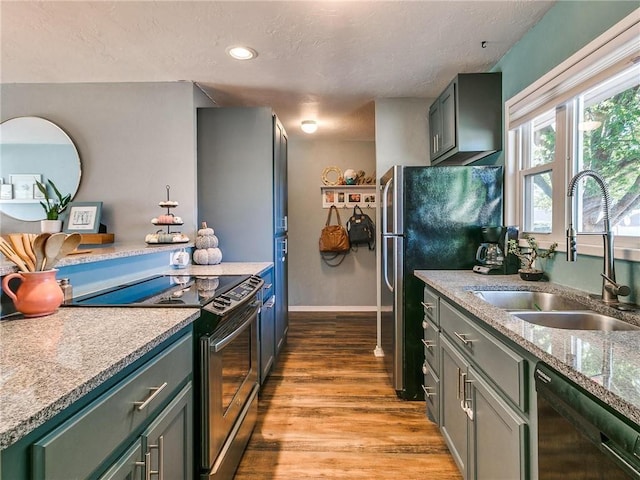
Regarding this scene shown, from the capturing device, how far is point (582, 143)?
1.71 m

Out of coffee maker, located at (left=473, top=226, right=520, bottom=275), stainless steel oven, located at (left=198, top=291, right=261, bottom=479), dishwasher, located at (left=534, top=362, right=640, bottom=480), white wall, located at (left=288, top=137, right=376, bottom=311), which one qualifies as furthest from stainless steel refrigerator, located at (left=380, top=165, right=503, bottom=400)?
white wall, located at (left=288, top=137, right=376, bottom=311)

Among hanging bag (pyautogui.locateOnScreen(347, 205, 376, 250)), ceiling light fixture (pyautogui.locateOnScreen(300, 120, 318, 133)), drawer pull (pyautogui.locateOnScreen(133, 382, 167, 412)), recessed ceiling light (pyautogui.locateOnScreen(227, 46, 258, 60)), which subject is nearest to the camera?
drawer pull (pyautogui.locateOnScreen(133, 382, 167, 412))

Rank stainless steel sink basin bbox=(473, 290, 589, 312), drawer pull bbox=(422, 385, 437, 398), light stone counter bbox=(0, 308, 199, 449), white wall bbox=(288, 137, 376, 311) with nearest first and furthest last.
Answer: light stone counter bbox=(0, 308, 199, 449) < stainless steel sink basin bbox=(473, 290, 589, 312) < drawer pull bbox=(422, 385, 437, 398) < white wall bbox=(288, 137, 376, 311)

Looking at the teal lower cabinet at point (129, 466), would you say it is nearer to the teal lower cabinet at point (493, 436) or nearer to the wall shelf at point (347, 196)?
the teal lower cabinet at point (493, 436)

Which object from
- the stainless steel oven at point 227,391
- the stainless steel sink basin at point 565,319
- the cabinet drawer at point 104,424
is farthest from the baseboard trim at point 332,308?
the cabinet drawer at point 104,424

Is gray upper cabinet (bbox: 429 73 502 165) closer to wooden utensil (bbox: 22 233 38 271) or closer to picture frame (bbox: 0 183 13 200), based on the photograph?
wooden utensil (bbox: 22 233 38 271)

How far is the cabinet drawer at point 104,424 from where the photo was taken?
63 cm

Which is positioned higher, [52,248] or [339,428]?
[52,248]

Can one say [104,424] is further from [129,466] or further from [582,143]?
[582,143]

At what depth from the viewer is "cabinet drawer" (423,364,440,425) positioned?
1.91 m

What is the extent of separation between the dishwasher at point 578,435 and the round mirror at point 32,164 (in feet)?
11.0

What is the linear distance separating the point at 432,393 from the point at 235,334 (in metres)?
1.25

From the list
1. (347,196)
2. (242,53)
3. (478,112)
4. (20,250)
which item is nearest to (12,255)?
(20,250)

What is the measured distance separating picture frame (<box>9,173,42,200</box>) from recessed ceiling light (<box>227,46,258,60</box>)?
1910 millimetres
